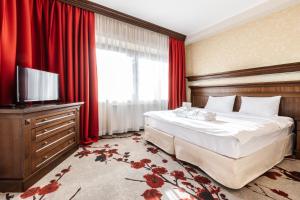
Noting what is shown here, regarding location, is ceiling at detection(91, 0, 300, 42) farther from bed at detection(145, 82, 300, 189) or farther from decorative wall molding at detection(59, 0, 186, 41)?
bed at detection(145, 82, 300, 189)

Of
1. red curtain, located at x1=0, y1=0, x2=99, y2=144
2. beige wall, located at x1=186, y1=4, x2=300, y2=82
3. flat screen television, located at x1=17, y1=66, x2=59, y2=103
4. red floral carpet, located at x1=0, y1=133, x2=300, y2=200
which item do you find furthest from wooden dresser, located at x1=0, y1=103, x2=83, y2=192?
beige wall, located at x1=186, y1=4, x2=300, y2=82

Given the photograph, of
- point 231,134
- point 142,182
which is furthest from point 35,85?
point 231,134

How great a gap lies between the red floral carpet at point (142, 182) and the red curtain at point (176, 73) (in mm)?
2293

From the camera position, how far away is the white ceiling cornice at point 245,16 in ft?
8.50

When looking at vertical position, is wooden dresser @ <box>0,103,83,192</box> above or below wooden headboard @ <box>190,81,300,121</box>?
below

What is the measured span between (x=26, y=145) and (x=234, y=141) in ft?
6.72

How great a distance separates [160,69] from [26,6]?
9.58ft

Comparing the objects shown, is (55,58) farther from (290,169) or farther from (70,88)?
(290,169)

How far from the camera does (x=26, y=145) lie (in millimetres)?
1470

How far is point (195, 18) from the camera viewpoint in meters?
3.41

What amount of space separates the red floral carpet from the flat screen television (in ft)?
3.19

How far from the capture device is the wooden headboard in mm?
2449

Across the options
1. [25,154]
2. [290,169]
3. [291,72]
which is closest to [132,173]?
[25,154]

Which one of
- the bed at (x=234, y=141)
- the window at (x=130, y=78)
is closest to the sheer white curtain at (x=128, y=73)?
the window at (x=130, y=78)
